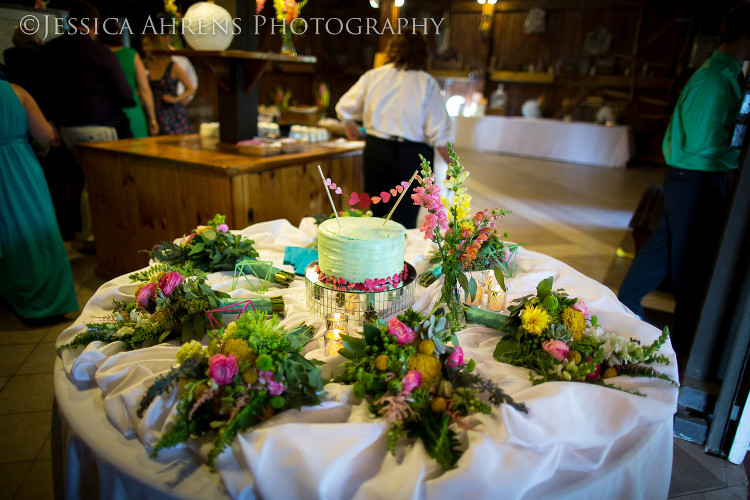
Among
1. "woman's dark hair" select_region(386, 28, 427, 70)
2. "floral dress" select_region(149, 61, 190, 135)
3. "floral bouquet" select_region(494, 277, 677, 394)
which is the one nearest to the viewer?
"floral bouquet" select_region(494, 277, 677, 394)

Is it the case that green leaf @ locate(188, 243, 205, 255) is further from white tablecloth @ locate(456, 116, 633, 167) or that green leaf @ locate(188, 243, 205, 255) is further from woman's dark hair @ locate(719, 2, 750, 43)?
white tablecloth @ locate(456, 116, 633, 167)

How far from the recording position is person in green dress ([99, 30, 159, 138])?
3941 mm

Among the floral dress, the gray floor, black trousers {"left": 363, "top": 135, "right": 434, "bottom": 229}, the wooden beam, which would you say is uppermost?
the wooden beam

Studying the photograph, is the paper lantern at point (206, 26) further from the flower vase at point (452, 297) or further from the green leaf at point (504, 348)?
the green leaf at point (504, 348)

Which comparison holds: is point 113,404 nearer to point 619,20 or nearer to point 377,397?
point 377,397

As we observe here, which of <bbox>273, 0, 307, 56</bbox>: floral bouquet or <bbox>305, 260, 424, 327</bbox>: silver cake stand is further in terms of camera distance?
<bbox>273, 0, 307, 56</bbox>: floral bouquet

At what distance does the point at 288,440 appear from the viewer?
3.07 ft

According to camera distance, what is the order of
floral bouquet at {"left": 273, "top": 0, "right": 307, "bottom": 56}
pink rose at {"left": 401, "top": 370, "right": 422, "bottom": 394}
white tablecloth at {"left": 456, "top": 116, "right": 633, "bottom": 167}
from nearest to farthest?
pink rose at {"left": 401, "top": 370, "right": 422, "bottom": 394}
floral bouquet at {"left": 273, "top": 0, "right": 307, "bottom": 56}
white tablecloth at {"left": 456, "top": 116, "right": 633, "bottom": 167}

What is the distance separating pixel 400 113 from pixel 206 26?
4.00ft

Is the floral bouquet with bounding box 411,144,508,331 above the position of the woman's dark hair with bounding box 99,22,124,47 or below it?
below

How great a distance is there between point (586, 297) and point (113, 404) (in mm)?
1384

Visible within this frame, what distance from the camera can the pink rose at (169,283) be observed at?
1344 mm

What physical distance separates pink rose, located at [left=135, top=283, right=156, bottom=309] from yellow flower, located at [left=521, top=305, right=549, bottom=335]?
3.35 ft

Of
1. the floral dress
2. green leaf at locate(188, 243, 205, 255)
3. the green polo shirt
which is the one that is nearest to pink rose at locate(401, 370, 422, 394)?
green leaf at locate(188, 243, 205, 255)
